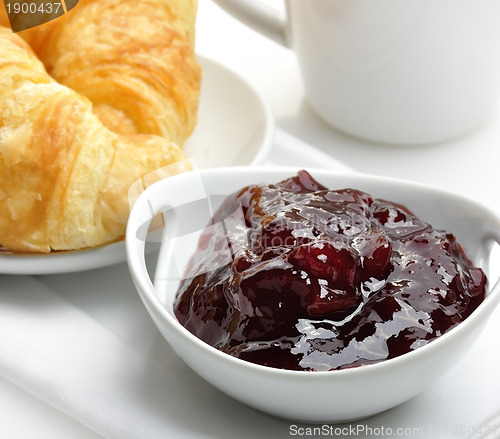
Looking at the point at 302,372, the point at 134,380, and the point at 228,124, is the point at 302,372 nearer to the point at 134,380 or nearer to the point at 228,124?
the point at 134,380

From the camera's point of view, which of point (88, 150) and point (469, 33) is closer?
point (88, 150)

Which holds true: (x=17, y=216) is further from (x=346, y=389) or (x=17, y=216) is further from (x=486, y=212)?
(x=486, y=212)

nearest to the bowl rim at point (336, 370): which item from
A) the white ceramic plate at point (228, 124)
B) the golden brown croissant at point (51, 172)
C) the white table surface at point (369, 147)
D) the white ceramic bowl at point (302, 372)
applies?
the white ceramic bowl at point (302, 372)

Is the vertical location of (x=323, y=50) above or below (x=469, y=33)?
below

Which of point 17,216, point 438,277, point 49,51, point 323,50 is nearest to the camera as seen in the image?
point 438,277

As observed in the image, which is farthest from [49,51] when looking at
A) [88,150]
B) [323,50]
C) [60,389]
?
[60,389]

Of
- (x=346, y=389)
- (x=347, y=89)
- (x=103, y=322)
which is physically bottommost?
(x=103, y=322)

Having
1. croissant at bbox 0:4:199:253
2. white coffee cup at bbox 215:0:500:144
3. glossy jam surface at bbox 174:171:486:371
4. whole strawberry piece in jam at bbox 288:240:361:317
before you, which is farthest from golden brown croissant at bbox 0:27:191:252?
white coffee cup at bbox 215:0:500:144

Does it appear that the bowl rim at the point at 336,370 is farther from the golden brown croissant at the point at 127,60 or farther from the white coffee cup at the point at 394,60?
the white coffee cup at the point at 394,60

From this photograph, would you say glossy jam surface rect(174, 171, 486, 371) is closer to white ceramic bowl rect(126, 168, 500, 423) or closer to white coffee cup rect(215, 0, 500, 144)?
white ceramic bowl rect(126, 168, 500, 423)
